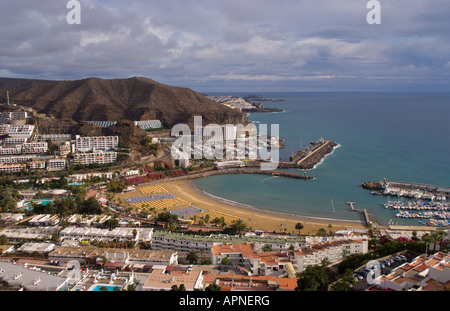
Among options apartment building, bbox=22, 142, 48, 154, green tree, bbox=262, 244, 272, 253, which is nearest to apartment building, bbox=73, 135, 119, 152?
apartment building, bbox=22, 142, 48, 154

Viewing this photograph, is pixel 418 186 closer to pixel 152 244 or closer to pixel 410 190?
pixel 410 190

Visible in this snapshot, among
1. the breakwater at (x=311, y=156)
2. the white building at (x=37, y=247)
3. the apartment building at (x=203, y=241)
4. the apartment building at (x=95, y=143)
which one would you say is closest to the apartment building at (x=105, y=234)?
the apartment building at (x=203, y=241)

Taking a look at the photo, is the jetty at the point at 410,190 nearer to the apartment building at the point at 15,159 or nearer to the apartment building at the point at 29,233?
the apartment building at the point at 29,233

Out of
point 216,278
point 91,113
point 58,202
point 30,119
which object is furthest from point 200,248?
point 91,113

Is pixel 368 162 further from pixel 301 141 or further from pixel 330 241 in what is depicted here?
pixel 330 241

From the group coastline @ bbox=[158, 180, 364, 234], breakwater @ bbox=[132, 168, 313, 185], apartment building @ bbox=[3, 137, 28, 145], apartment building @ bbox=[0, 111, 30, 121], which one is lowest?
coastline @ bbox=[158, 180, 364, 234]

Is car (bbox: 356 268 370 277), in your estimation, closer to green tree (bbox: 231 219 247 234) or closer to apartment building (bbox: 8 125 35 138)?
green tree (bbox: 231 219 247 234)
